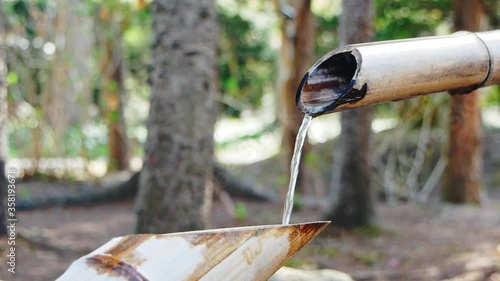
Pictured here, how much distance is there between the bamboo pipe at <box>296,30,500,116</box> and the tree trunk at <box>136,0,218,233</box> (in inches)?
116

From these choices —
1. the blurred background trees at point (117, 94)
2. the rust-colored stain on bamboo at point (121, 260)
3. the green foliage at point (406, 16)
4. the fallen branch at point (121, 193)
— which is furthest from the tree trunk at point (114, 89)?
the rust-colored stain on bamboo at point (121, 260)

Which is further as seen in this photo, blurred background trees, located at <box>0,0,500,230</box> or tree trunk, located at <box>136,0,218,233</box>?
blurred background trees, located at <box>0,0,500,230</box>

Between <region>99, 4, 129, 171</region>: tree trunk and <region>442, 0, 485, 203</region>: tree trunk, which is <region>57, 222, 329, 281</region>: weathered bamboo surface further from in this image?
<region>99, 4, 129, 171</region>: tree trunk

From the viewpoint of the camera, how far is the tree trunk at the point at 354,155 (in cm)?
765

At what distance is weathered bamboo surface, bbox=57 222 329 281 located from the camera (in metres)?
1.86

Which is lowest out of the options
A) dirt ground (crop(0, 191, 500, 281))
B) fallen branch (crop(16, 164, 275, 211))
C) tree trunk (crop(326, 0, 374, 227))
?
dirt ground (crop(0, 191, 500, 281))

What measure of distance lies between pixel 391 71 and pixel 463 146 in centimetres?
896

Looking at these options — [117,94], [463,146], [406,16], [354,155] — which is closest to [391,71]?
[354,155]

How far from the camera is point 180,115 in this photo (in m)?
5.16

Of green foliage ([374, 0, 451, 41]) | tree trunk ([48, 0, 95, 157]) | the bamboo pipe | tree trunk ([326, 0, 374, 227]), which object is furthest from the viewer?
tree trunk ([48, 0, 95, 157])

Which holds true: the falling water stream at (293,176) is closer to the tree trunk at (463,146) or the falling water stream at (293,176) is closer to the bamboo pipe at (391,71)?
the bamboo pipe at (391,71)

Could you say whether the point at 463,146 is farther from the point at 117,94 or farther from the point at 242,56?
the point at 242,56

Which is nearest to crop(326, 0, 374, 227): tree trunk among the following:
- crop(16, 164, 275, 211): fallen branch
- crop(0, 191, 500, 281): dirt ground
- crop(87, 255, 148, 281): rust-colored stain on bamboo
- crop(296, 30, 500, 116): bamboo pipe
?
crop(0, 191, 500, 281): dirt ground

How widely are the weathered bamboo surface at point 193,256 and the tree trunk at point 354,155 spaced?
5.88 meters
